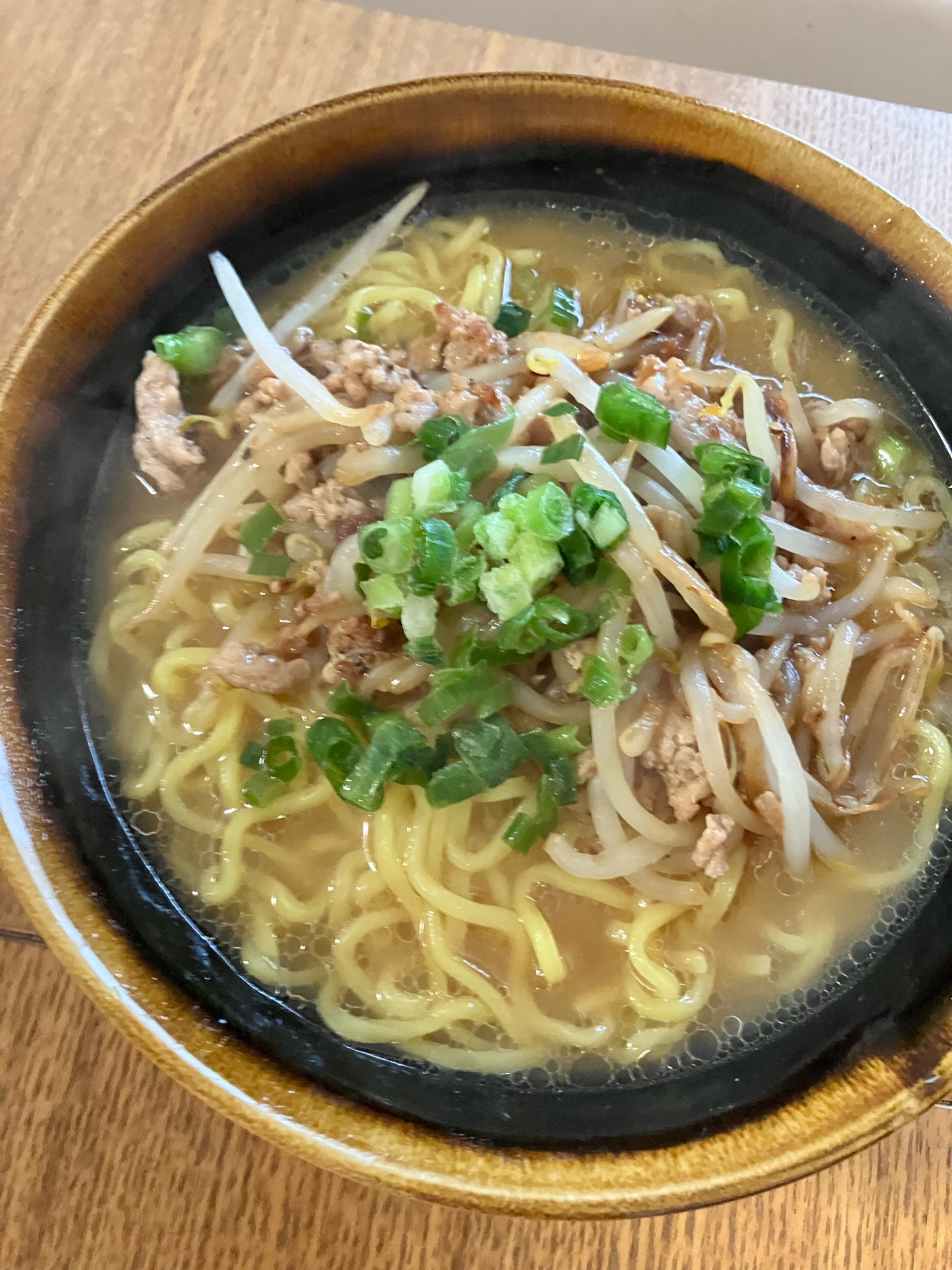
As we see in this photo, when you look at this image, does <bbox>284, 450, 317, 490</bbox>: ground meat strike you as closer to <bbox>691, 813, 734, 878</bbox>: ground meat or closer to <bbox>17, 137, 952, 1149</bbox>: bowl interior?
<bbox>17, 137, 952, 1149</bbox>: bowl interior

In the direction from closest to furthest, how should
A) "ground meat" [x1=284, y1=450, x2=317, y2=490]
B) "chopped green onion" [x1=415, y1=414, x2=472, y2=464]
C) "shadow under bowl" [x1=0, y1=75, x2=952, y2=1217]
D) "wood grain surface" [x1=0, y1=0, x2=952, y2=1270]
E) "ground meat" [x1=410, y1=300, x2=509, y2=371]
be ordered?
"shadow under bowl" [x1=0, y1=75, x2=952, y2=1217], "wood grain surface" [x1=0, y1=0, x2=952, y2=1270], "chopped green onion" [x1=415, y1=414, x2=472, y2=464], "ground meat" [x1=284, y1=450, x2=317, y2=490], "ground meat" [x1=410, y1=300, x2=509, y2=371]

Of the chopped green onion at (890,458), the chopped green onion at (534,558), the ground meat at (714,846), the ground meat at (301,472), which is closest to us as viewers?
the chopped green onion at (534,558)

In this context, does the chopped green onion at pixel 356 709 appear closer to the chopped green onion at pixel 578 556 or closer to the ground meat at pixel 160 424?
the chopped green onion at pixel 578 556

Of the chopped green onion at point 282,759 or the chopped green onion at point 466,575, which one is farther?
the chopped green onion at point 282,759

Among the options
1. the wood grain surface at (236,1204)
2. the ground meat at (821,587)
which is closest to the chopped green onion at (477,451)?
the ground meat at (821,587)

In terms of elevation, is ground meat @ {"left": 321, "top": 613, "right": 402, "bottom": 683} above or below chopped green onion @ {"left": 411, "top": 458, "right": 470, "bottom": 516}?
below

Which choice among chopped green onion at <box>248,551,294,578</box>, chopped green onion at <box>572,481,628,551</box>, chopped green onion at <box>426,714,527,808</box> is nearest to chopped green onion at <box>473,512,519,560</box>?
chopped green onion at <box>572,481,628,551</box>
